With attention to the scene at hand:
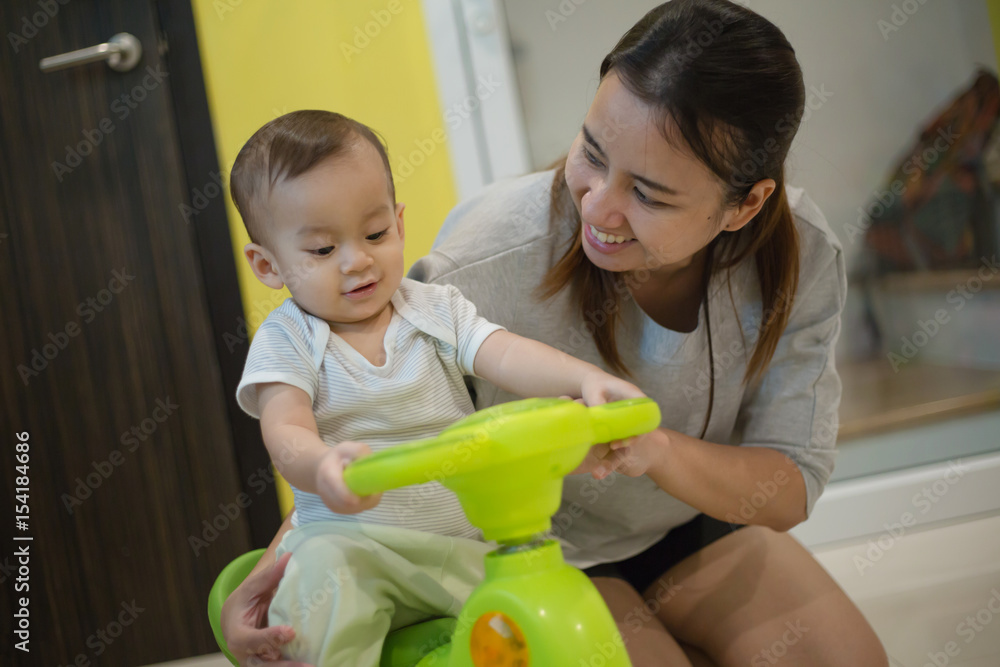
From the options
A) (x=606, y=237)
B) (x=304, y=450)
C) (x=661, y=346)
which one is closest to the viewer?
(x=304, y=450)

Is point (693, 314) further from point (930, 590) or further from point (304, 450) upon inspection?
point (930, 590)

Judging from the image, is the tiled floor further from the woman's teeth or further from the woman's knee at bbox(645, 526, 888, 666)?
the woman's teeth

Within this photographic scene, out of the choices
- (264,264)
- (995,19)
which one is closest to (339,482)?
(264,264)

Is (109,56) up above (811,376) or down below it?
above

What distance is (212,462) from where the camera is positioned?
175 centimetres

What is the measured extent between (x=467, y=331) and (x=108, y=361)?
1.16 metres

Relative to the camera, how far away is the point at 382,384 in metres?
0.84

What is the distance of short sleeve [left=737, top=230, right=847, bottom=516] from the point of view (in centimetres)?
110

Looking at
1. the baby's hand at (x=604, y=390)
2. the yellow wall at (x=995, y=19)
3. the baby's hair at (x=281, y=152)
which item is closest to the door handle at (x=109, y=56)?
the baby's hair at (x=281, y=152)

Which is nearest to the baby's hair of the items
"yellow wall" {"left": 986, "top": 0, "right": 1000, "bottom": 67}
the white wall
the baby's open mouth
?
the baby's open mouth

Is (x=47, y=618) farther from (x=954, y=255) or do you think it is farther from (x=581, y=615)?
(x=954, y=255)

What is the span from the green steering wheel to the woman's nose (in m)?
0.27

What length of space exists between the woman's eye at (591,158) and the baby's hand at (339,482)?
448 mm

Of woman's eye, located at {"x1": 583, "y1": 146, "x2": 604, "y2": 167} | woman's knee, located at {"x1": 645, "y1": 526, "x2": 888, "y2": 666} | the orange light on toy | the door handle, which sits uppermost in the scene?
the door handle
